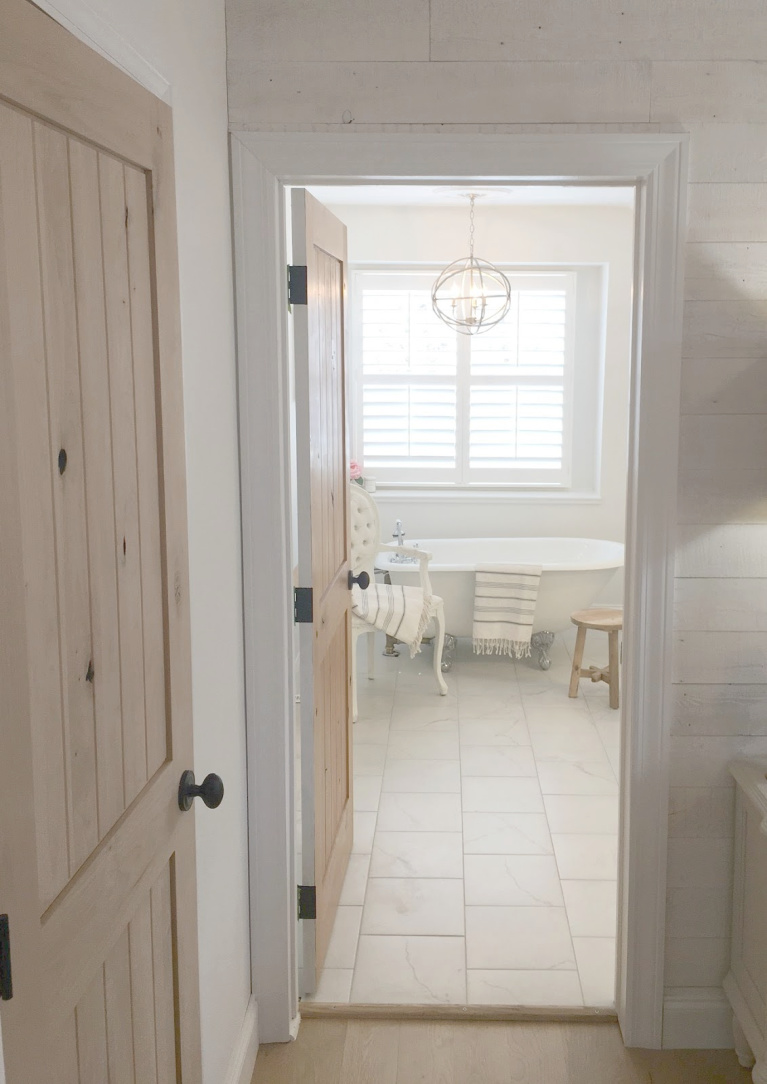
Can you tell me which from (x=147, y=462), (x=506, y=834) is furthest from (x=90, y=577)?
(x=506, y=834)

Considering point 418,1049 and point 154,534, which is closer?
point 154,534

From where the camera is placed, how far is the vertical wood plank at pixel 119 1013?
1310mm

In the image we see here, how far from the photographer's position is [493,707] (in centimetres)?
523

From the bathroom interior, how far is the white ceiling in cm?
2

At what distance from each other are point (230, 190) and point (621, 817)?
1.80 meters

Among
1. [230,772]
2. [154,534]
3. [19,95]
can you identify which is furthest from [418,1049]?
[19,95]

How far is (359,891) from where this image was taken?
11.0ft

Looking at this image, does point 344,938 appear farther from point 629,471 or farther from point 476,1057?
point 629,471

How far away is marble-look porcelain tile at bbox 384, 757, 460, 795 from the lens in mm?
4219

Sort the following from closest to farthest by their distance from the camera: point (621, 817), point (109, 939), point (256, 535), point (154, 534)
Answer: point (109, 939), point (154, 534), point (256, 535), point (621, 817)

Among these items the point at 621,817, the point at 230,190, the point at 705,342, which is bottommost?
the point at 621,817

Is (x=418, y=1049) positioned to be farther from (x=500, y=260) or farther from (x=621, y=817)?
(x=500, y=260)

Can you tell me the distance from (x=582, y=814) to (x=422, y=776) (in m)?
0.72

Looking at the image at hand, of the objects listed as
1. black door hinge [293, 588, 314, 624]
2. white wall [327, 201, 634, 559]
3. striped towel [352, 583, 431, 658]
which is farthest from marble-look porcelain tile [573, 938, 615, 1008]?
white wall [327, 201, 634, 559]
